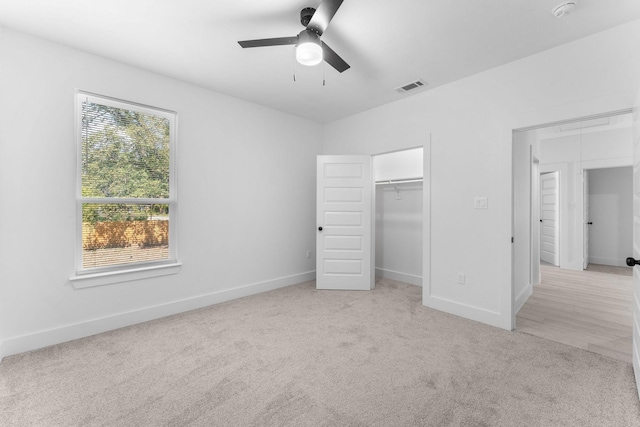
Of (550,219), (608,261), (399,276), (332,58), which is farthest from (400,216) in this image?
(608,261)

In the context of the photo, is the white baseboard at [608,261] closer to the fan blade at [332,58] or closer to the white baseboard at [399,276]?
the white baseboard at [399,276]

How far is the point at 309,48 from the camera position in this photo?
1.99 m

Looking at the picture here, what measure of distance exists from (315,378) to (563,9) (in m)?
3.18

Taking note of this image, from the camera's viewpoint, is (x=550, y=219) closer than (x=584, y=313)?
No

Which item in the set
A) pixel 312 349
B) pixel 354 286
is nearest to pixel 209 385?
pixel 312 349

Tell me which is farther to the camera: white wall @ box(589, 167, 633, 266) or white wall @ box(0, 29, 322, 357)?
white wall @ box(589, 167, 633, 266)

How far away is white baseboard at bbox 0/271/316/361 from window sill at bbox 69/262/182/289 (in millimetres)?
343

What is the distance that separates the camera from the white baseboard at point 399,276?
4480 millimetres

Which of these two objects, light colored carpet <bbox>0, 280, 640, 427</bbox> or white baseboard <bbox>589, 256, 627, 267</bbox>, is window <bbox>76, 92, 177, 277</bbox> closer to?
light colored carpet <bbox>0, 280, 640, 427</bbox>

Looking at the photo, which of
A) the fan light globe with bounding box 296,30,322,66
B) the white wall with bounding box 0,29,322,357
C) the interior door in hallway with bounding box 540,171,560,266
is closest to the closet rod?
the white wall with bounding box 0,29,322,357

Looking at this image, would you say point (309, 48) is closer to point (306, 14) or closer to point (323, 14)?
point (323, 14)

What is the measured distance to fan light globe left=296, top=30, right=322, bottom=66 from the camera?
199cm

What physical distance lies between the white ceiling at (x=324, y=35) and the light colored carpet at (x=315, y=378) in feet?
8.71

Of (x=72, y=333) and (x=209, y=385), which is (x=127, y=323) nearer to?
(x=72, y=333)
